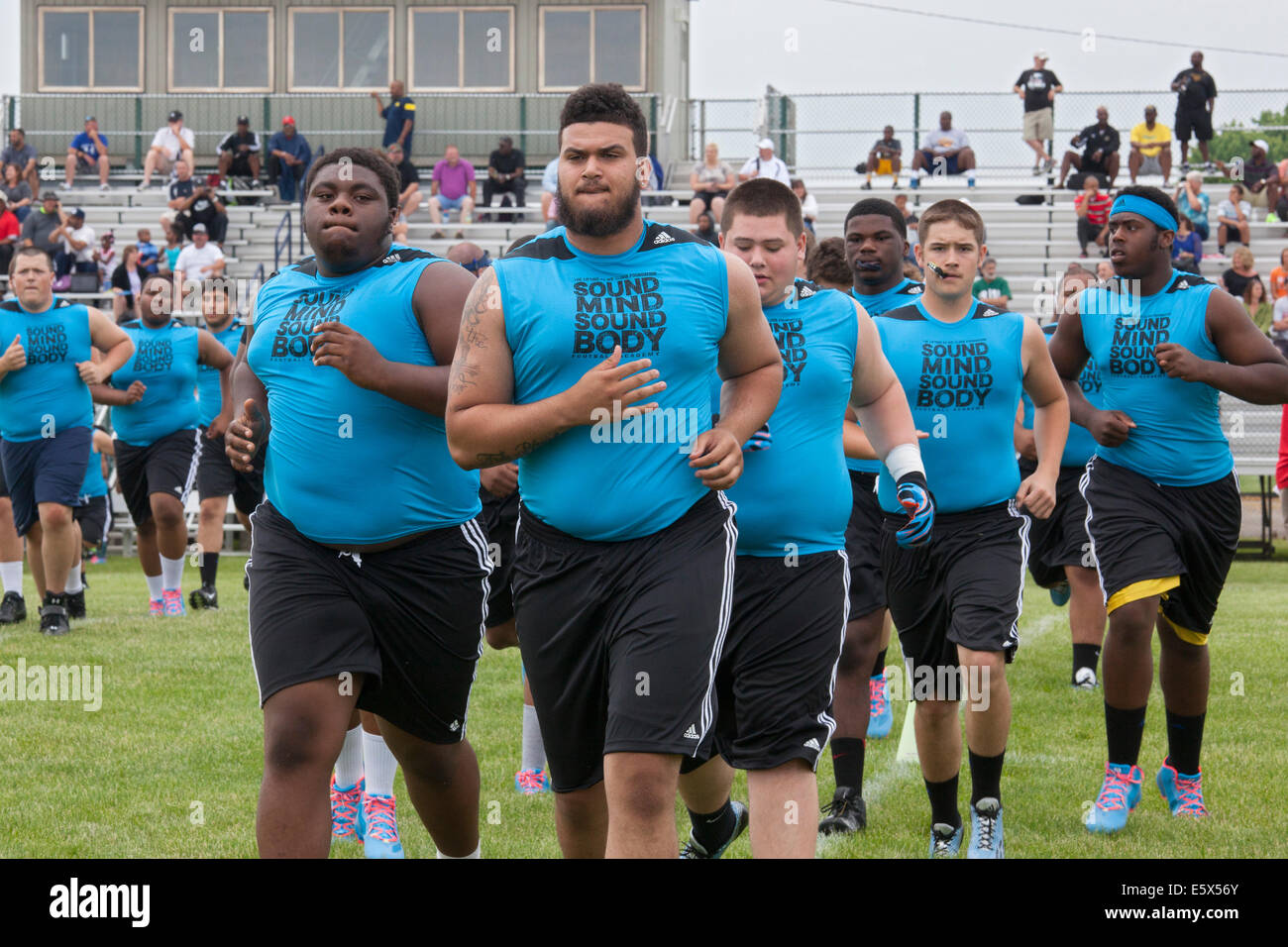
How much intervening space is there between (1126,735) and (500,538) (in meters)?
2.83

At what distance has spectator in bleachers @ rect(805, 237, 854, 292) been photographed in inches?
310

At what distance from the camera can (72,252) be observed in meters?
24.3

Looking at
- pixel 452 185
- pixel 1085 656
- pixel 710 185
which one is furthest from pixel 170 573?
pixel 452 185

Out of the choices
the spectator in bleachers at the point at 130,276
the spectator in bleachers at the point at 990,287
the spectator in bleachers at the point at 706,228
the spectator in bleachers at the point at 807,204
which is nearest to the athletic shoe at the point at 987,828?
the spectator in bleachers at the point at 990,287

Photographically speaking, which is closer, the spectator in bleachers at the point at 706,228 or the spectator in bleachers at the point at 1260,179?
the spectator in bleachers at the point at 706,228

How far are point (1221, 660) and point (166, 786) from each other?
280 inches

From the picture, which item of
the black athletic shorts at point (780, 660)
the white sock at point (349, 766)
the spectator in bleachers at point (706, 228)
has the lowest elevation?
the white sock at point (349, 766)

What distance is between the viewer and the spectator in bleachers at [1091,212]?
23281mm

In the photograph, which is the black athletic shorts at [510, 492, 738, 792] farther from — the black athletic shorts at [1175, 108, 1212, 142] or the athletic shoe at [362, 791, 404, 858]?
the black athletic shorts at [1175, 108, 1212, 142]

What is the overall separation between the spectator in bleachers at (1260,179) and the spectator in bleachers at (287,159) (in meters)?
15.6

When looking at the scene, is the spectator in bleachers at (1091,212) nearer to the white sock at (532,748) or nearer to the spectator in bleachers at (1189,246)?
the spectator in bleachers at (1189,246)

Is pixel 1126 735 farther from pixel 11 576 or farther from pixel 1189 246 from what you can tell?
pixel 1189 246

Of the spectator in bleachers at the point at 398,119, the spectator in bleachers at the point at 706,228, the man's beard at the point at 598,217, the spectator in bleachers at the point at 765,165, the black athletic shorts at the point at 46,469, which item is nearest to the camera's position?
the man's beard at the point at 598,217
